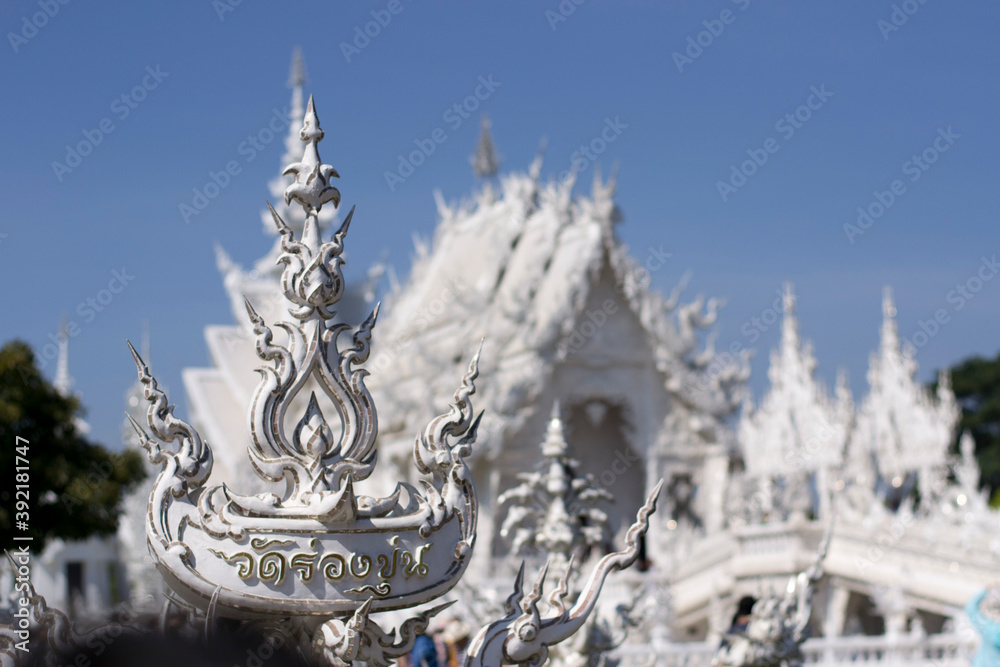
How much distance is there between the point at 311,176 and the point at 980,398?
1942 inches

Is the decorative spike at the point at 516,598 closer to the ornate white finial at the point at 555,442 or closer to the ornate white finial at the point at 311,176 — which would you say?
the ornate white finial at the point at 311,176

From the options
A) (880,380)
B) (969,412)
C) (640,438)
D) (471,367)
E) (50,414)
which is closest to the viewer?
(471,367)

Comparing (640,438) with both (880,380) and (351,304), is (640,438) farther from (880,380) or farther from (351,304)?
(880,380)

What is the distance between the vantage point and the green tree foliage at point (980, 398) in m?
47.1

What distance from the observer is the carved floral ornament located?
291 centimetres

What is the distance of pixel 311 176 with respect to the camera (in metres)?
3.21

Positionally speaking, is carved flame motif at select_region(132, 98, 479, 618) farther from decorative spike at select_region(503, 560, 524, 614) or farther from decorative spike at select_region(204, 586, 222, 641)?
decorative spike at select_region(503, 560, 524, 614)

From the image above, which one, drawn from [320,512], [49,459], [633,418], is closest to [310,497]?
[320,512]

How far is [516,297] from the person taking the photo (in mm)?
21422

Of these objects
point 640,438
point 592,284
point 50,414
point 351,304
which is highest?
point 351,304

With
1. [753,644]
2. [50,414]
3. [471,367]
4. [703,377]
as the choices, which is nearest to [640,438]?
[703,377]

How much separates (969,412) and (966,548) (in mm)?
Result: 36622

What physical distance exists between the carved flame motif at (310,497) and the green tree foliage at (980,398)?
152 feet

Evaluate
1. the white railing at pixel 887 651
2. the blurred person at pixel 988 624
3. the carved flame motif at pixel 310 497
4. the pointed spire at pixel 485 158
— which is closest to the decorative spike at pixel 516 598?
the carved flame motif at pixel 310 497
